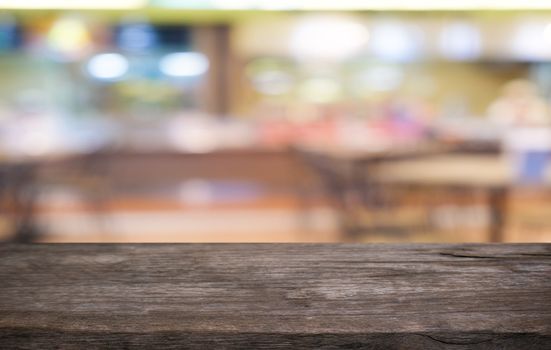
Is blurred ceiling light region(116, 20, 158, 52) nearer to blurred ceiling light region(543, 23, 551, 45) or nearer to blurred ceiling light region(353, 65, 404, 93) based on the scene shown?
blurred ceiling light region(353, 65, 404, 93)

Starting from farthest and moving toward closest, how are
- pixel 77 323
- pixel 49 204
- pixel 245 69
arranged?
pixel 245 69, pixel 49 204, pixel 77 323

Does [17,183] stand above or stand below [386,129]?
below

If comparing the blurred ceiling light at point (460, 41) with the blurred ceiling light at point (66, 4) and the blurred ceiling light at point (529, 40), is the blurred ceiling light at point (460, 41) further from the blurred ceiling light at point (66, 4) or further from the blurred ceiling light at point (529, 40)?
the blurred ceiling light at point (66, 4)

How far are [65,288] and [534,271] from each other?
42 centimetres

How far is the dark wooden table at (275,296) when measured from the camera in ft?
1.61

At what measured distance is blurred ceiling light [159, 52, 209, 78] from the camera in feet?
22.3

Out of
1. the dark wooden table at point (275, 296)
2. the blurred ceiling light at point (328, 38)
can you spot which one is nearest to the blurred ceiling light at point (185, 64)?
the blurred ceiling light at point (328, 38)

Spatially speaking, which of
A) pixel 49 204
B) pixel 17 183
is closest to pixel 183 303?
pixel 17 183

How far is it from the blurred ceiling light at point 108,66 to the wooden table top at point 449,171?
3694 mm

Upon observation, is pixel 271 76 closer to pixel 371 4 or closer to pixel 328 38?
pixel 328 38

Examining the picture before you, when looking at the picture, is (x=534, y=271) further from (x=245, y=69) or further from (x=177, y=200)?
(x=245, y=69)

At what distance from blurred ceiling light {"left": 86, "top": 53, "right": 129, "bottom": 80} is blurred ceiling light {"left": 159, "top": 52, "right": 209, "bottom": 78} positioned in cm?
39

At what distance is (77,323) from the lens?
50 cm

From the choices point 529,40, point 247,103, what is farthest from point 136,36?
point 529,40
